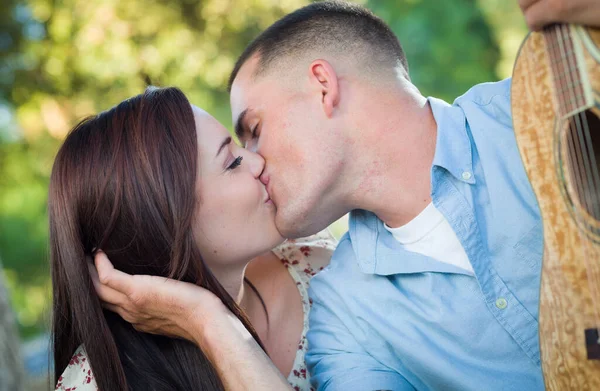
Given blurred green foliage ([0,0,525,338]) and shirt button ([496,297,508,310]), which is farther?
blurred green foliage ([0,0,525,338])

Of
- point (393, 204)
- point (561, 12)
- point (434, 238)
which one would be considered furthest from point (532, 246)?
point (561, 12)

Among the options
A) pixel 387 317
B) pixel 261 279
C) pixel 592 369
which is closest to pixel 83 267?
pixel 261 279

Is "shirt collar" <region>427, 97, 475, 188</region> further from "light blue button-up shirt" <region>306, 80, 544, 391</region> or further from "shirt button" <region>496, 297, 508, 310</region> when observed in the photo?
"shirt button" <region>496, 297, 508, 310</region>

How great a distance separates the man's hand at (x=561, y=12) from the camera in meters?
1.58

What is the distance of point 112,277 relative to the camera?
8.27 ft

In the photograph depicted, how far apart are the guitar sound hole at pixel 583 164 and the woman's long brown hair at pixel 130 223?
1417 mm

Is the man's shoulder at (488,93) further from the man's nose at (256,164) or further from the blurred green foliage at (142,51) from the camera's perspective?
the blurred green foliage at (142,51)

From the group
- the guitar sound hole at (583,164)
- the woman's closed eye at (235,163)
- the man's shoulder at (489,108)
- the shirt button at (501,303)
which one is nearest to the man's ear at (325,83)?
the woman's closed eye at (235,163)

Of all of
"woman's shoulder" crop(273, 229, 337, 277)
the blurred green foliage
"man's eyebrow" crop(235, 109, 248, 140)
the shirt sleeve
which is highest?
the blurred green foliage

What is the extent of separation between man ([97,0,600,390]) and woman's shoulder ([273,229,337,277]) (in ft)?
1.08

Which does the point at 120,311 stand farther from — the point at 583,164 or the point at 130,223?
the point at 583,164

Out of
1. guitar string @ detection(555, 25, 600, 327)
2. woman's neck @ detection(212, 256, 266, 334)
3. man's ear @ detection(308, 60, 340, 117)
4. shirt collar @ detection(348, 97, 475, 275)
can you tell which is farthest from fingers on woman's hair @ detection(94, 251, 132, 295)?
guitar string @ detection(555, 25, 600, 327)

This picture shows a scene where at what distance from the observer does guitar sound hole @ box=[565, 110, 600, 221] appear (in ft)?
5.22

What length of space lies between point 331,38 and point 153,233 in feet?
3.75
